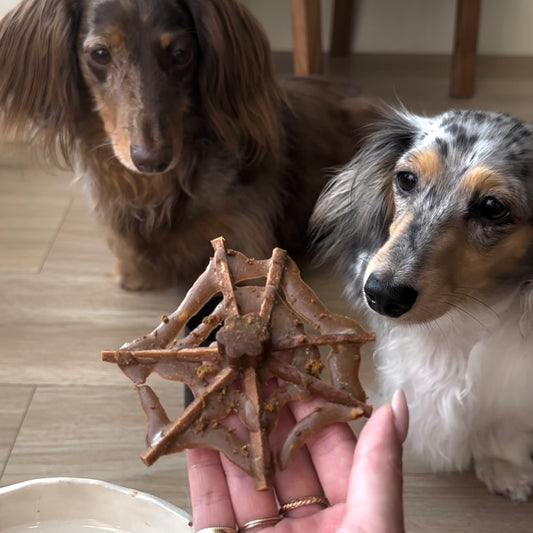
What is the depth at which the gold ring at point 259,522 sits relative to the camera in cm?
105

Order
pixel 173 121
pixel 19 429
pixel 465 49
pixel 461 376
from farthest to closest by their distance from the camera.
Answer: pixel 465 49 → pixel 19 429 → pixel 173 121 → pixel 461 376

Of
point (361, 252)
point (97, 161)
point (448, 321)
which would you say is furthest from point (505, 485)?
point (97, 161)

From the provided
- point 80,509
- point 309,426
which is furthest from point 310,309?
point 80,509

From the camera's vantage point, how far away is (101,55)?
1490mm

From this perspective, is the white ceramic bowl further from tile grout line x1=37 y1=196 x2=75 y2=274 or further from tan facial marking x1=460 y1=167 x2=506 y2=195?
tile grout line x1=37 y1=196 x2=75 y2=274

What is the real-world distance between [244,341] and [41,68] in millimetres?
919

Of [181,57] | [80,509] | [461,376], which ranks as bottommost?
[80,509]

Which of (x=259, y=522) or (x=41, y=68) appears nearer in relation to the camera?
(x=259, y=522)

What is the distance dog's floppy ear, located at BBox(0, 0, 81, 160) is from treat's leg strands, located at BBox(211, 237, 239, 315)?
0.69 m

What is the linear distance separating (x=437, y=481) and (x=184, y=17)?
3.71ft

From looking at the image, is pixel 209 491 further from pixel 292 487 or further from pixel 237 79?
pixel 237 79

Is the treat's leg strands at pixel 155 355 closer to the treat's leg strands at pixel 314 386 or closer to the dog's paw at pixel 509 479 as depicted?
the treat's leg strands at pixel 314 386

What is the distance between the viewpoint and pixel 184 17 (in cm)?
154

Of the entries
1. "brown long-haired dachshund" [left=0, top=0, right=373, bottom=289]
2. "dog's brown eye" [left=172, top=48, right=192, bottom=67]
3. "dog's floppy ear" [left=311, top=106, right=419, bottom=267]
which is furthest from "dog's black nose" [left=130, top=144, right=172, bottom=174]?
"dog's floppy ear" [left=311, top=106, right=419, bottom=267]
